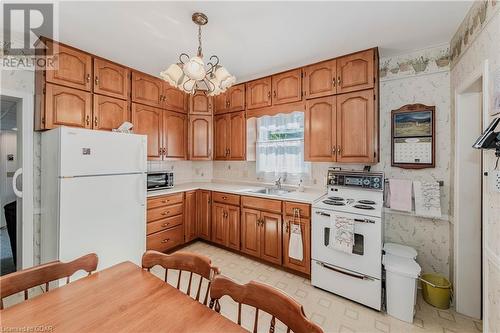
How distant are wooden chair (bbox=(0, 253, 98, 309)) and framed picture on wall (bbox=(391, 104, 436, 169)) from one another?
9.25 feet

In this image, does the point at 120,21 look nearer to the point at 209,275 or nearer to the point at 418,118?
the point at 209,275

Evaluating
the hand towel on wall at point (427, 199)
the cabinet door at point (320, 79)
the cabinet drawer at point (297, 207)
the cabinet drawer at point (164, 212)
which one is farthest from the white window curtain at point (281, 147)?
the cabinet drawer at point (164, 212)

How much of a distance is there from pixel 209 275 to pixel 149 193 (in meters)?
2.08

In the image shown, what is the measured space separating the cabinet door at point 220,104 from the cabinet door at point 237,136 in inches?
7.3

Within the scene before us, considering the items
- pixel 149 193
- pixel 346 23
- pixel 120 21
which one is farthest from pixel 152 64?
pixel 346 23

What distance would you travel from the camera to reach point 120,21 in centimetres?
184

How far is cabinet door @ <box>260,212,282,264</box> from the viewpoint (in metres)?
2.57

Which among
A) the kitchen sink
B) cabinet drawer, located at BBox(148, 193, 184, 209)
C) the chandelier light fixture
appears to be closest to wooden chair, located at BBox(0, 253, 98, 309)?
the chandelier light fixture

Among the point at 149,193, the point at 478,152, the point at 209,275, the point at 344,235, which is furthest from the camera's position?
the point at 149,193

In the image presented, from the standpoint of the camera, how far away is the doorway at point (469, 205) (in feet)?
6.01

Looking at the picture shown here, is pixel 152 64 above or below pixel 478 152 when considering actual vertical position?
above

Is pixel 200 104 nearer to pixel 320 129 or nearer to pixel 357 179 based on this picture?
pixel 320 129

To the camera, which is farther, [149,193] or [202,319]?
[149,193]

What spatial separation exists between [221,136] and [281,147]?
1002 millimetres
